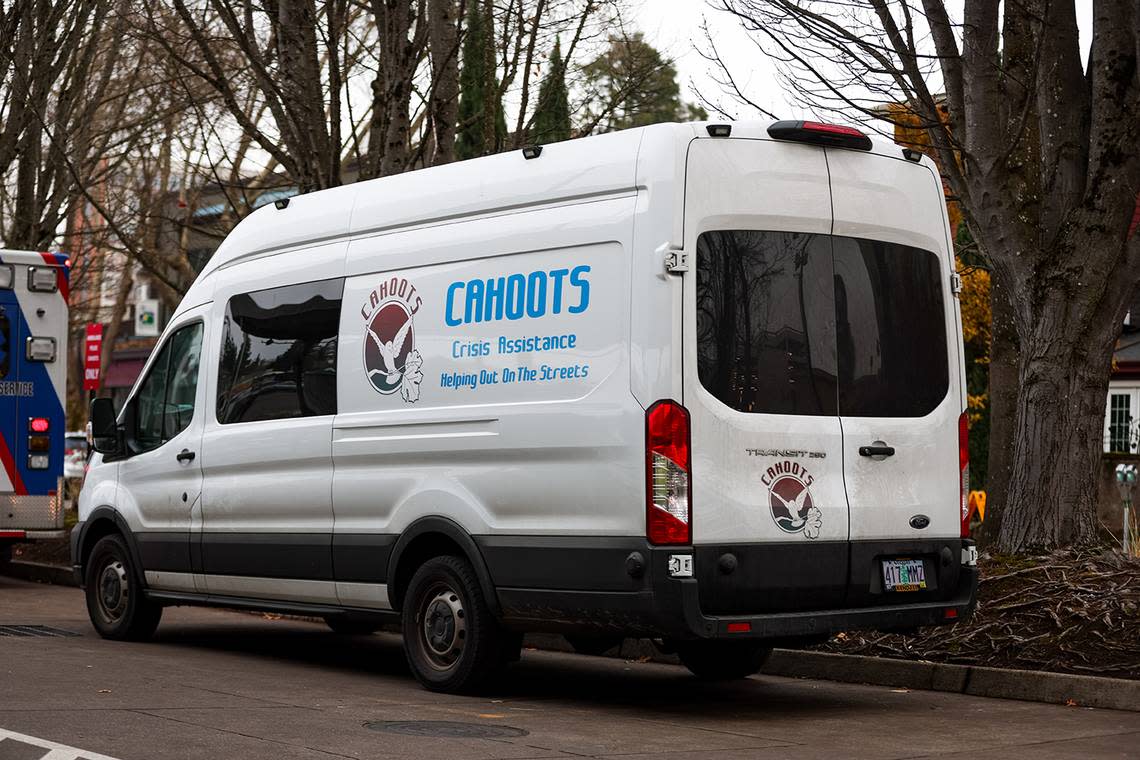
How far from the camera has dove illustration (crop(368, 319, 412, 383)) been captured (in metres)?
8.86

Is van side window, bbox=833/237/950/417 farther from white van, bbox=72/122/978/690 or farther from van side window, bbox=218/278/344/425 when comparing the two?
van side window, bbox=218/278/344/425

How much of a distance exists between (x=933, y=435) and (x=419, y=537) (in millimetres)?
2719

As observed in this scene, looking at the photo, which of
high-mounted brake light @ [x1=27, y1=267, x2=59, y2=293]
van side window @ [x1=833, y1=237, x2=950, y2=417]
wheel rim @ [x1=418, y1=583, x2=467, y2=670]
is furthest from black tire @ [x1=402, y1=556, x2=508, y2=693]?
high-mounted brake light @ [x1=27, y1=267, x2=59, y2=293]

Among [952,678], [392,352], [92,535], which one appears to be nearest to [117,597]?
[92,535]

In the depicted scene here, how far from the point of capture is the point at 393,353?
8.91 m

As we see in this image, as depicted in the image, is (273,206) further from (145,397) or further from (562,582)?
(562,582)

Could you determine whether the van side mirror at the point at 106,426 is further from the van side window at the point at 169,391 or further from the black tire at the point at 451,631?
the black tire at the point at 451,631

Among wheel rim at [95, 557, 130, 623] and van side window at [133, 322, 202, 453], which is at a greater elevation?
van side window at [133, 322, 202, 453]

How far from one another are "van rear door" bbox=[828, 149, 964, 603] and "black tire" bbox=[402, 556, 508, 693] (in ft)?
6.07

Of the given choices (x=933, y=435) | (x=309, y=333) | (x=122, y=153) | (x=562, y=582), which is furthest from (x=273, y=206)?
(x=122, y=153)

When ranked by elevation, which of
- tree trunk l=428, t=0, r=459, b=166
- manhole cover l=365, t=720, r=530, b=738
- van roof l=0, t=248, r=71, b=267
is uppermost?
tree trunk l=428, t=0, r=459, b=166

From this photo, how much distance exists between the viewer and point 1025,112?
1072 centimetres

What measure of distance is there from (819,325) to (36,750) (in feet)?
13.3

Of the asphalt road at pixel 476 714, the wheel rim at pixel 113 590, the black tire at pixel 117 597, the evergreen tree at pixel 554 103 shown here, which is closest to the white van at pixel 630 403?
the asphalt road at pixel 476 714
